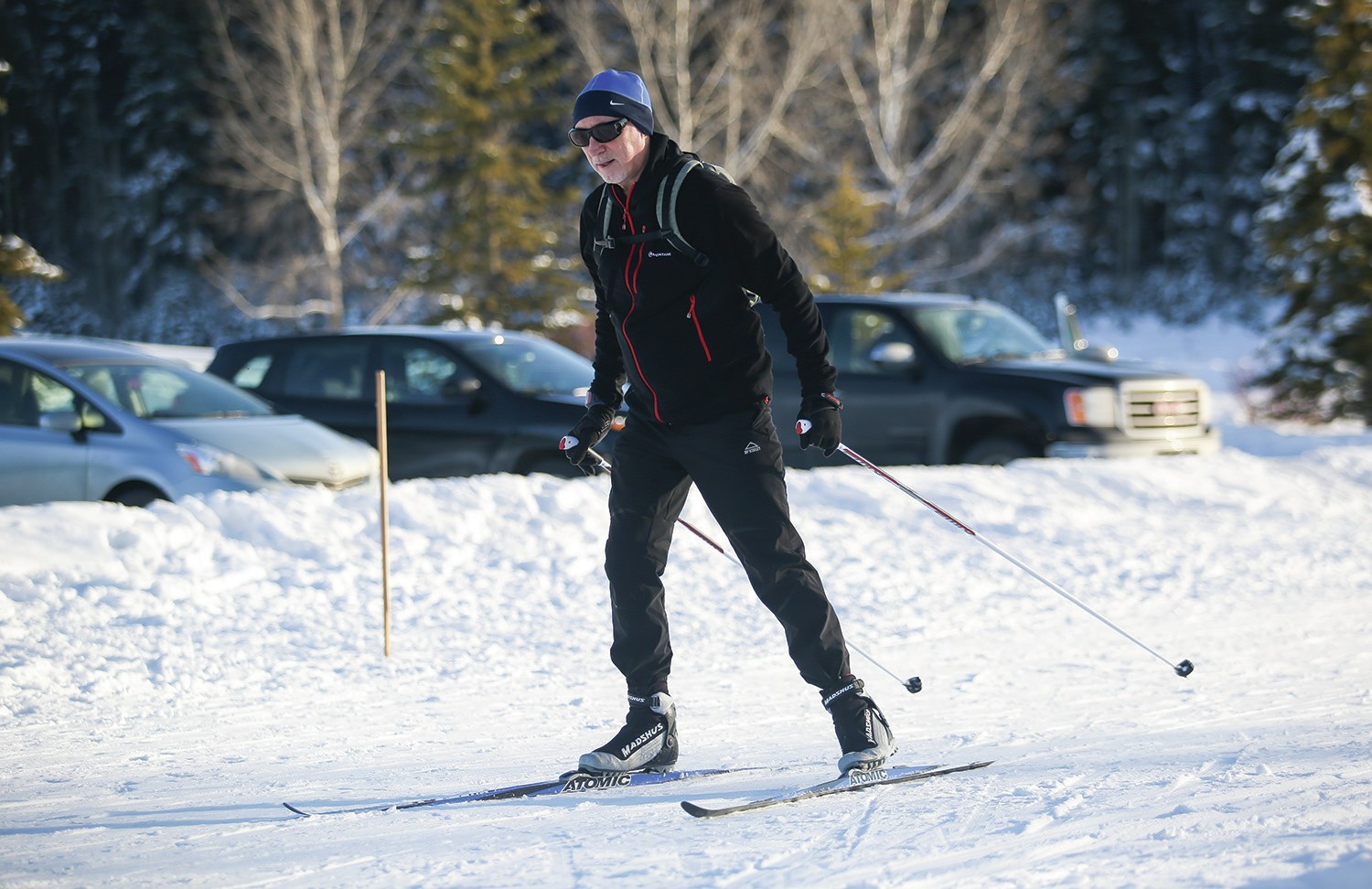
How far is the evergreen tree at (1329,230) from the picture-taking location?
2205cm

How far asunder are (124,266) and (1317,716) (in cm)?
3181

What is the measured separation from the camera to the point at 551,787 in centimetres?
410

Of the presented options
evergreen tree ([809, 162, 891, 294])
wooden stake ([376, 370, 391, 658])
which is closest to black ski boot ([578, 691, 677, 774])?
wooden stake ([376, 370, 391, 658])

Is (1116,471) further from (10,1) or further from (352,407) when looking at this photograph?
(10,1)

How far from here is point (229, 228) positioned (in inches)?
1369

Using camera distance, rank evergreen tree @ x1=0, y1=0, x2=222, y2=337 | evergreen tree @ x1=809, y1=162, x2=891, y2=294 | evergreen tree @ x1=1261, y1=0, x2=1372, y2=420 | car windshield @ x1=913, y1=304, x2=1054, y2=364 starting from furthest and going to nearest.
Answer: evergreen tree @ x1=809, y1=162, x2=891, y2=294 → evergreen tree @ x1=0, y1=0, x2=222, y2=337 → evergreen tree @ x1=1261, y1=0, x2=1372, y2=420 → car windshield @ x1=913, y1=304, x2=1054, y2=364

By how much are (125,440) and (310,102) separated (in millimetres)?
21727

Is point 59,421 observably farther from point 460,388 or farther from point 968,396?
point 968,396

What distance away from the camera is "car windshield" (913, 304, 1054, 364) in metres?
11.1

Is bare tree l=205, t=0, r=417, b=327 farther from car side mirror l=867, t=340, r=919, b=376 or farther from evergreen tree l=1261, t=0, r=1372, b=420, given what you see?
car side mirror l=867, t=340, r=919, b=376

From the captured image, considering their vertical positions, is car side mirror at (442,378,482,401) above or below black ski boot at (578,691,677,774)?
above

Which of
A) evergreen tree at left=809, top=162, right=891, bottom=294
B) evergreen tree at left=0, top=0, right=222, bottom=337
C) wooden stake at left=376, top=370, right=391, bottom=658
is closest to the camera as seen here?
wooden stake at left=376, top=370, right=391, bottom=658

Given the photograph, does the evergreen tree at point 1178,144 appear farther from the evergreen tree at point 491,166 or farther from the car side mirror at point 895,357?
the car side mirror at point 895,357

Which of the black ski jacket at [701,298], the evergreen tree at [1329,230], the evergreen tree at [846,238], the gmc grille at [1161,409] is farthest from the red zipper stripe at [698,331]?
the evergreen tree at [846,238]
